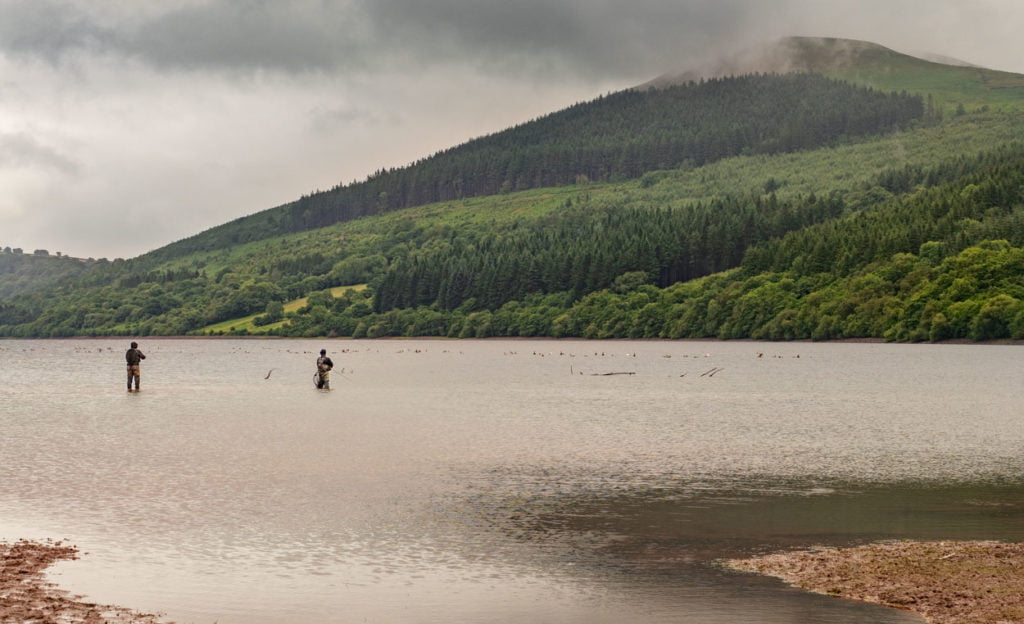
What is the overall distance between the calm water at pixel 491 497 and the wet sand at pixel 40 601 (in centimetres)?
58

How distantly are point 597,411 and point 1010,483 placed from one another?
34.3 metres

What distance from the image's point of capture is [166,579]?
77.0 feet

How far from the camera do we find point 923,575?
2308cm

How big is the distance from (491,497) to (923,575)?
14.9m

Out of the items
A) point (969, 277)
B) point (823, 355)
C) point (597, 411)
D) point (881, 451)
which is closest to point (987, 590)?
point (881, 451)

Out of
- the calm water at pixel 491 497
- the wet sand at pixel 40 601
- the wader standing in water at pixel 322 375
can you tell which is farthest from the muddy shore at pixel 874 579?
the wader standing in water at pixel 322 375

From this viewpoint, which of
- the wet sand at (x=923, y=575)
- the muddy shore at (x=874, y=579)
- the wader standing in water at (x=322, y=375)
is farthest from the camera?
the wader standing in water at (x=322, y=375)

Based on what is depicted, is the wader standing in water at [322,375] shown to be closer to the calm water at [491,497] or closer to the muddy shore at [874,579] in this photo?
the calm water at [491,497]

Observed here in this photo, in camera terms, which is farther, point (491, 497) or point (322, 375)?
point (322, 375)

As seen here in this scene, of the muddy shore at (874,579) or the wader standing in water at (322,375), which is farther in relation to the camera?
the wader standing in water at (322,375)

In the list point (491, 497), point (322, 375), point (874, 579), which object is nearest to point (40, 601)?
point (491, 497)

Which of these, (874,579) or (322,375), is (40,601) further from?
(322,375)

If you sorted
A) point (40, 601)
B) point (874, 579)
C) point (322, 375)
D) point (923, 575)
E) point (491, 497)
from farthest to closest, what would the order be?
point (322, 375) → point (491, 497) → point (923, 575) → point (874, 579) → point (40, 601)

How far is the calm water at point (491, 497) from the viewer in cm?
2220
